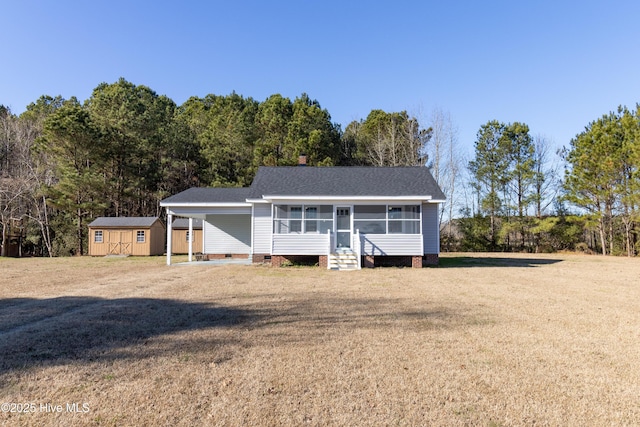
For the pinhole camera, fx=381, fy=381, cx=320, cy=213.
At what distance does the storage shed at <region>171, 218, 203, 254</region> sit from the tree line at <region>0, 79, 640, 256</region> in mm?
5428

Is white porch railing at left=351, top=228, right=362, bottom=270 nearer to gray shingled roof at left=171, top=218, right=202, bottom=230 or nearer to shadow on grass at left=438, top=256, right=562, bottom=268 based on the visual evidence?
shadow on grass at left=438, top=256, right=562, bottom=268

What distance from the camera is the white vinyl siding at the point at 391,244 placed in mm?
14086

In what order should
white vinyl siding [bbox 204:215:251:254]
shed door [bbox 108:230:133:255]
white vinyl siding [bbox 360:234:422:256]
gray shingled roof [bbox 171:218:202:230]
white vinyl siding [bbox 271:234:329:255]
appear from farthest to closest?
gray shingled roof [bbox 171:218:202:230], shed door [bbox 108:230:133:255], white vinyl siding [bbox 204:215:251:254], white vinyl siding [bbox 271:234:329:255], white vinyl siding [bbox 360:234:422:256]

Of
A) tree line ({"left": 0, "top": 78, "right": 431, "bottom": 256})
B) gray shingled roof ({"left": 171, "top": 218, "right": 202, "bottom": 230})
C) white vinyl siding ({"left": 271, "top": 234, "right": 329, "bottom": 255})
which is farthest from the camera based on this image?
tree line ({"left": 0, "top": 78, "right": 431, "bottom": 256})

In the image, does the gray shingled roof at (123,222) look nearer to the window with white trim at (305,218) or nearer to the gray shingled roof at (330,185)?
the gray shingled roof at (330,185)

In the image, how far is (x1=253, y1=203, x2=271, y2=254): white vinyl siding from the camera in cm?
1544

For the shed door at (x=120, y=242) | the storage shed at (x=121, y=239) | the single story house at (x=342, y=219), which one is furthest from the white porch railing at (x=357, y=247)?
the shed door at (x=120, y=242)

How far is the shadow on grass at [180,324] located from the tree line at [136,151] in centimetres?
2177

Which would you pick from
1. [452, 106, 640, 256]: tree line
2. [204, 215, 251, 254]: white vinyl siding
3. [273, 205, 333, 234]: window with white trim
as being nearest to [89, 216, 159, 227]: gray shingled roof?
[204, 215, 251, 254]: white vinyl siding

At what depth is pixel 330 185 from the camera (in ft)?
50.9

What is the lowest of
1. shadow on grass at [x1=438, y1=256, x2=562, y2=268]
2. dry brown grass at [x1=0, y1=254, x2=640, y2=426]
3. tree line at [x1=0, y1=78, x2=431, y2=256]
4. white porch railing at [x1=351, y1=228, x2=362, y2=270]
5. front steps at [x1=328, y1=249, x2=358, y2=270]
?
dry brown grass at [x1=0, y1=254, x2=640, y2=426]

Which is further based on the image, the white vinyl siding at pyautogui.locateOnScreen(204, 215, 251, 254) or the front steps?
the white vinyl siding at pyautogui.locateOnScreen(204, 215, 251, 254)

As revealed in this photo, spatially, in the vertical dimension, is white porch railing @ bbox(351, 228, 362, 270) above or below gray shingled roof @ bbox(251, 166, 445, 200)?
below

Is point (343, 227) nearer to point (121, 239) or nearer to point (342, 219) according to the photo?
point (342, 219)
